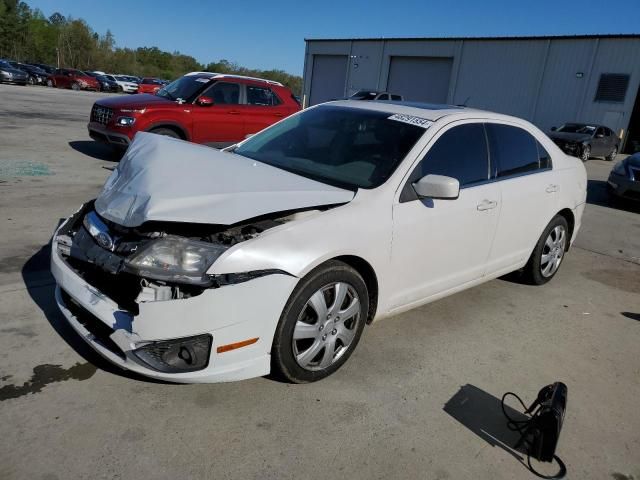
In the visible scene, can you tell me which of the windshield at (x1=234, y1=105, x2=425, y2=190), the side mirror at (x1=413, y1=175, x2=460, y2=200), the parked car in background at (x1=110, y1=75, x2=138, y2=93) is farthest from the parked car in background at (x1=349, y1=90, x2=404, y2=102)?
the parked car in background at (x1=110, y1=75, x2=138, y2=93)

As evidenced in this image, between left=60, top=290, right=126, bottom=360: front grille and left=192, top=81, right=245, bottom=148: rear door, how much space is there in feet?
21.7

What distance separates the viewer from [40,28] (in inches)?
3428

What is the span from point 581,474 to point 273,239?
1.92m

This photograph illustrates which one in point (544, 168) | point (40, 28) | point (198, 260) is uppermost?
point (40, 28)

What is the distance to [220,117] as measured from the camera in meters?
9.55

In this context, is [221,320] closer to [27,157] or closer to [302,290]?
[302,290]

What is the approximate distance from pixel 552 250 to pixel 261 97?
6.86 meters

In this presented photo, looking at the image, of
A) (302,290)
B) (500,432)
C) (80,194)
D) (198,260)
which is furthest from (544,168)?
(80,194)

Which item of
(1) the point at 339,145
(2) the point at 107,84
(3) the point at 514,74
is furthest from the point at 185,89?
(2) the point at 107,84

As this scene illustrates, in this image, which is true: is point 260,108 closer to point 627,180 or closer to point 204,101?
point 204,101

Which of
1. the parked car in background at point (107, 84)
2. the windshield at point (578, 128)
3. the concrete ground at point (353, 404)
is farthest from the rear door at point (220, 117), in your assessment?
the parked car in background at point (107, 84)

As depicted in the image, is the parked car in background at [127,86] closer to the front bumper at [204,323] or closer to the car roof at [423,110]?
the car roof at [423,110]

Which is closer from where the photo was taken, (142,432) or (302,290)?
(142,432)

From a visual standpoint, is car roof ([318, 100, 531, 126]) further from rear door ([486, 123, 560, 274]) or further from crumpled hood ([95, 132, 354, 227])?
crumpled hood ([95, 132, 354, 227])
